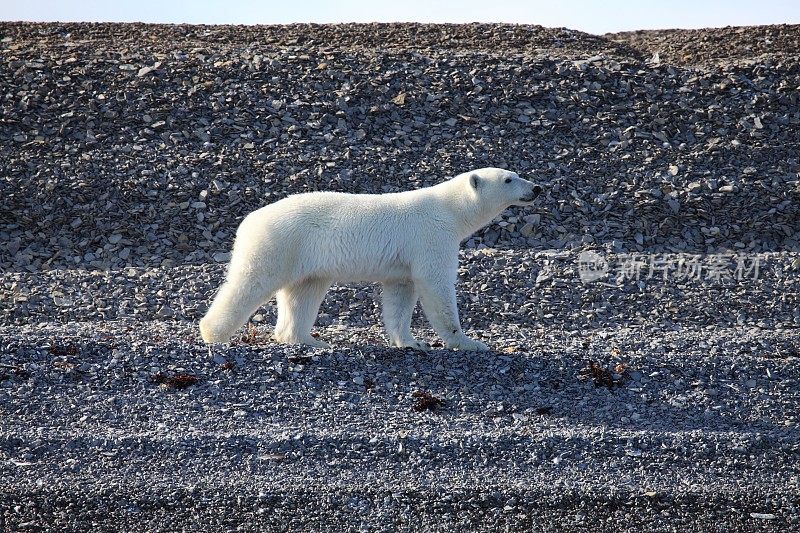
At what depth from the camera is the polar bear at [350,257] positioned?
24.6 ft

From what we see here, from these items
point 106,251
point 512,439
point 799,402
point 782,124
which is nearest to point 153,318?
point 106,251

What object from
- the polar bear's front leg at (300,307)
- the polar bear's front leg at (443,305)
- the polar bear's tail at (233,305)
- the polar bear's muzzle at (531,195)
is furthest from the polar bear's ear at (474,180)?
the polar bear's tail at (233,305)

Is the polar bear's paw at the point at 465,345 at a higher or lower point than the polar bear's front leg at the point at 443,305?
lower

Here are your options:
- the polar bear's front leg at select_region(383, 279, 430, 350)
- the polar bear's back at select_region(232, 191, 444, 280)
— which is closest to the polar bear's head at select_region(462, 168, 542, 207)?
the polar bear's back at select_region(232, 191, 444, 280)

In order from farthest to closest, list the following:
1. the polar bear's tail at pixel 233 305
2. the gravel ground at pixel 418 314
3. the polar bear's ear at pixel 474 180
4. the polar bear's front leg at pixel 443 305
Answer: the polar bear's ear at pixel 474 180 < the polar bear's front leg at pixel 443 305 < the polar bear's tail at pixel 233 305 < the gravel ground at pixel 418 314

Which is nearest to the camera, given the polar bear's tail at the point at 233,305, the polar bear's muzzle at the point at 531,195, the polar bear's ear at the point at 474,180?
the polar bear's tail at the point at 233,305

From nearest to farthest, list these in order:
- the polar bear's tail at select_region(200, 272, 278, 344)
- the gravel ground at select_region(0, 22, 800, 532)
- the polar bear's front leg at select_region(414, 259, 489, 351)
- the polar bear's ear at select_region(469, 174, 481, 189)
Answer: the gravel ground at select_region(0, 22, 800, 532) → the polar bear's tail at select_region(200, 272, 278, 344) → the polar bear's front leg at select_region(414, 259, 489, 351) → the polar bear's ear at select_region(469, 174, 481, 189)

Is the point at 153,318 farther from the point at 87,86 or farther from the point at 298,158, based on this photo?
the point at 87,86

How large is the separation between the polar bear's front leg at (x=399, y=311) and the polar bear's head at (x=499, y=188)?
938mm

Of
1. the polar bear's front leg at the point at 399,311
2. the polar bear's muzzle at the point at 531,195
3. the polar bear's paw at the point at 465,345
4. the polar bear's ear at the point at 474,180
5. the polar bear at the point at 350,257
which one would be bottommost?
the polar bear's paw at the point at 465,345

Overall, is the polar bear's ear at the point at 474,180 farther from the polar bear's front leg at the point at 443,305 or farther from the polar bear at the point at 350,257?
the polar bear's front leg at the point at 443,305

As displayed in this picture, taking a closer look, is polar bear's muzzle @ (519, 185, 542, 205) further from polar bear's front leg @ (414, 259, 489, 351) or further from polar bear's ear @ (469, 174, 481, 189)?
polar bear's front leg @ (414, 259, 489, 351)

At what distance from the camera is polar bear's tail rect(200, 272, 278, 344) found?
7.46m

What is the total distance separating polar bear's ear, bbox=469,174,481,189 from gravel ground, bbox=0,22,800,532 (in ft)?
4.67
